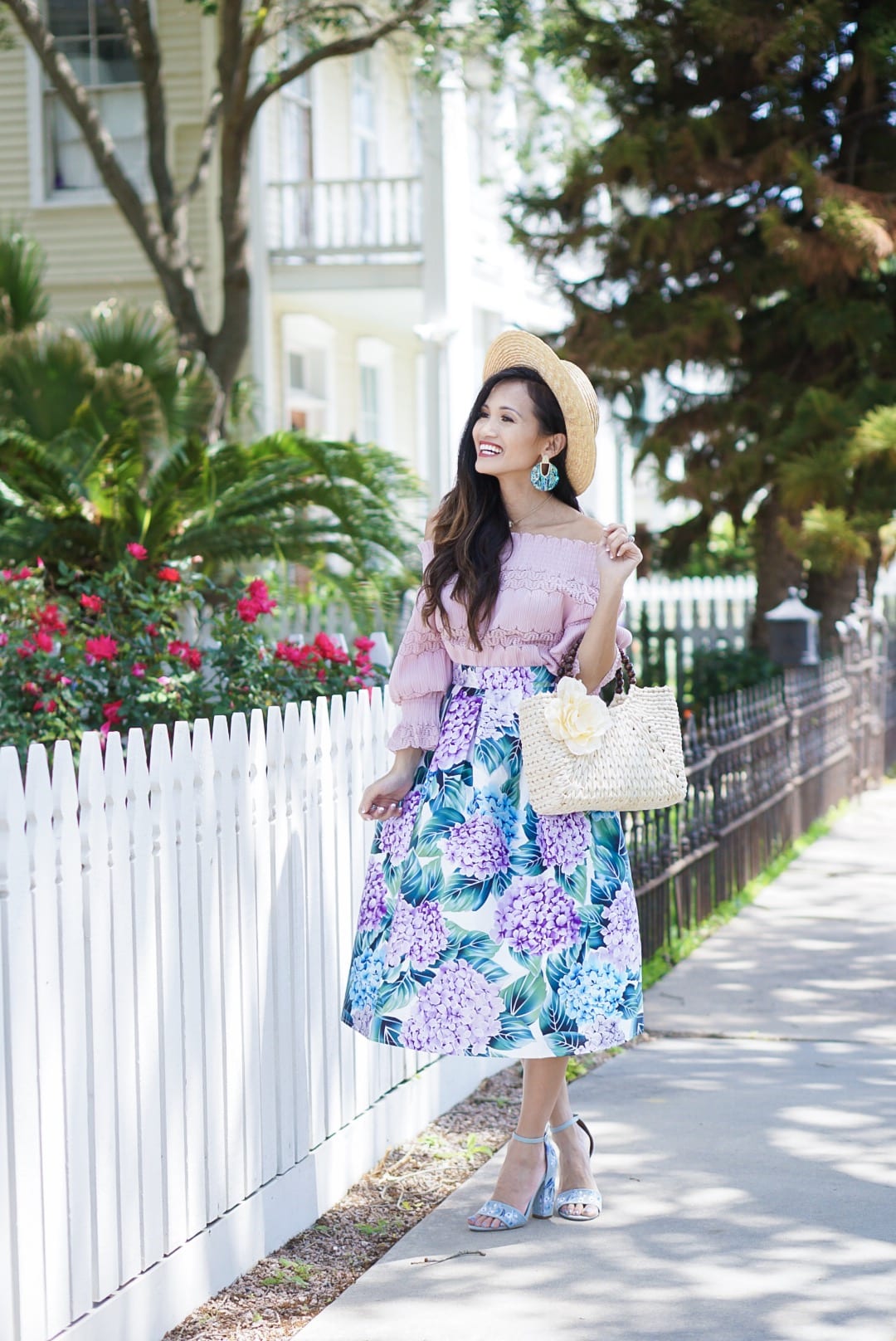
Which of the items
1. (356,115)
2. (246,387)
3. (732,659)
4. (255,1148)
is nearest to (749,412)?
(732,659)

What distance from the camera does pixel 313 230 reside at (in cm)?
1516

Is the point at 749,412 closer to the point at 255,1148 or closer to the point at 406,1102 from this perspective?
the point at 406,1102

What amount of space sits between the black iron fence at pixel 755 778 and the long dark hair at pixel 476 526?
108 inches

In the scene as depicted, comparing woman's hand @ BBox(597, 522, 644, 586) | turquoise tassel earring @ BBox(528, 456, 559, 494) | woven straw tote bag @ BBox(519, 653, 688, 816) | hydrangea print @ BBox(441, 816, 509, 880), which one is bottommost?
hydrangea print @ BBox(441, 816, 509, 880)

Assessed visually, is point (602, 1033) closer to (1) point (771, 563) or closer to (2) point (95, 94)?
(1) point (771, 563)

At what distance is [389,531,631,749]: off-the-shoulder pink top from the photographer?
12.6 ft

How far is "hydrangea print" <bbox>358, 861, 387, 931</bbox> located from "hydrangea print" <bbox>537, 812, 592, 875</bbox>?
16.1 inches

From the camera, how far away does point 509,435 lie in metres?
3.90

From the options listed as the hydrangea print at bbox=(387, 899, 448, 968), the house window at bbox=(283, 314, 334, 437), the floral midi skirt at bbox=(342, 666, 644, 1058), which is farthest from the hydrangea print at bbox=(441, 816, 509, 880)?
the house window at bbox=(283, 314, 334, 437)

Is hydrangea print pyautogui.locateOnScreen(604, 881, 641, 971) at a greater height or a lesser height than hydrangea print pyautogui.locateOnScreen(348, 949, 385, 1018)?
greater

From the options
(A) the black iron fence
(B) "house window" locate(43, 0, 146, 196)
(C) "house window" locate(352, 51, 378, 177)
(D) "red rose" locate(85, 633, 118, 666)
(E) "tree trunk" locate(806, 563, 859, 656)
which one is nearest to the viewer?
(D) "red rose" locate(85, 633, 118, 666)

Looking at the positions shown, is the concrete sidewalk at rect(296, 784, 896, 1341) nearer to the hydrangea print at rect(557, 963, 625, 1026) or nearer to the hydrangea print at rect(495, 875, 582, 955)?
the hydrangea print at rect(557, 963, 625, 1026)

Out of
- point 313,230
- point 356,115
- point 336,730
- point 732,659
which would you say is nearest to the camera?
point 336,730

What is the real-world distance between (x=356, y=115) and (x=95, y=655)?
41.7 feet
